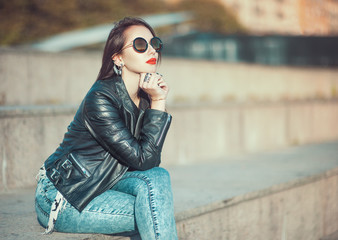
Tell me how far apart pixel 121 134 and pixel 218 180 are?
2.05 m

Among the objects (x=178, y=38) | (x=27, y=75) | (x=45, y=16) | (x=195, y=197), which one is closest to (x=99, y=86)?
(x=195, y=197)

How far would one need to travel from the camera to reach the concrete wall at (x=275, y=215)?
3.14m

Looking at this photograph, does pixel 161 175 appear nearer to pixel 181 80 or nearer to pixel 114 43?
pixel 114 43

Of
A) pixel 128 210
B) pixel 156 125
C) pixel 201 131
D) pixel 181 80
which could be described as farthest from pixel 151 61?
pixel 181 80

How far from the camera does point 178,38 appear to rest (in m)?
15.0

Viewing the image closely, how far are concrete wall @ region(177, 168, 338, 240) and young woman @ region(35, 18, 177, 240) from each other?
0.65 metres

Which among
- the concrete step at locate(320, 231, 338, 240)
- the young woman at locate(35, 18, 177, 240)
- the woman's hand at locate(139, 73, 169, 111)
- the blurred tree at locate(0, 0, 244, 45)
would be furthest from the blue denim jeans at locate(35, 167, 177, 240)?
the blurred tree at locate(0, 0, 244, 45)

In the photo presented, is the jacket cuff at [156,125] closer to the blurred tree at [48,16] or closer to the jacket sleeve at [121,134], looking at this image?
the jacket sleeve at [121,134]

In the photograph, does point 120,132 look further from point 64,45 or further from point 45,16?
point 45,16

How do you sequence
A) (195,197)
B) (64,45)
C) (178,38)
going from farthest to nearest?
1. (178,38)
2. (64,45)
3. (195,197)

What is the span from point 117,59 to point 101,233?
102 centimetres

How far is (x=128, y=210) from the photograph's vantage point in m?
2.36

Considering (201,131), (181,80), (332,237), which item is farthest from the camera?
(181,80)

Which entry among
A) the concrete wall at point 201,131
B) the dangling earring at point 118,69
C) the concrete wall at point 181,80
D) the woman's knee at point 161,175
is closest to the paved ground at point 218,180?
the concrete wall at point 201,131
